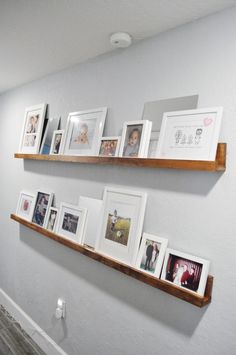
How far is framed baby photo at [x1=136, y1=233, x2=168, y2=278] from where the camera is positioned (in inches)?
49.2

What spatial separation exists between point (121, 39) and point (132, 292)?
4.50 ft

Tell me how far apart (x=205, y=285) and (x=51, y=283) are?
1301mm

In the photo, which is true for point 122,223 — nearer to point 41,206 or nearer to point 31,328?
point 41,206

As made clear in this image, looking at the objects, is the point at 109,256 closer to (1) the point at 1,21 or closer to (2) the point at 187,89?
(2) the point at 187,89

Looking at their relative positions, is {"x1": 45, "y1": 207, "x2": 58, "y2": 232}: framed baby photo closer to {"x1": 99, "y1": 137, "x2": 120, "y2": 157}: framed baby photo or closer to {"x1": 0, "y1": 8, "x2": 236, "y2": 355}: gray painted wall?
{"x1": 0, "y1": 8, "x2": 236, "y2": 355}: gray painted wall

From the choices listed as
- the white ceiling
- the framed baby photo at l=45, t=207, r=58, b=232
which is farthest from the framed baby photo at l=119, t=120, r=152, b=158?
the framed baby photo at l=45, t=207, r=58, b=232

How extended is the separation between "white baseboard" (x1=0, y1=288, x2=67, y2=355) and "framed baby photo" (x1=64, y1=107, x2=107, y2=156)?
139cm

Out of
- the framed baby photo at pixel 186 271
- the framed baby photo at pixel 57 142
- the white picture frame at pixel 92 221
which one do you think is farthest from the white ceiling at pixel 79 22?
the framed baby photo at pixel 186 271

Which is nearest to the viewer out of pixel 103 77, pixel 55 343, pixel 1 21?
pixel 1 21

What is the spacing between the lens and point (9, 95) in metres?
2.89

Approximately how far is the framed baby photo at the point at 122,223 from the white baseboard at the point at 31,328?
3.16ft

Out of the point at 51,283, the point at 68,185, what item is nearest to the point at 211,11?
the point at 68,185

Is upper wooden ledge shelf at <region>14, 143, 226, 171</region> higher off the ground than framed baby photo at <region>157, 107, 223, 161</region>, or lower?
lower

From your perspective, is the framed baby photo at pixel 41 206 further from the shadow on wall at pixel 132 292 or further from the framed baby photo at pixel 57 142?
the framed baby photo at pixel 57 142
